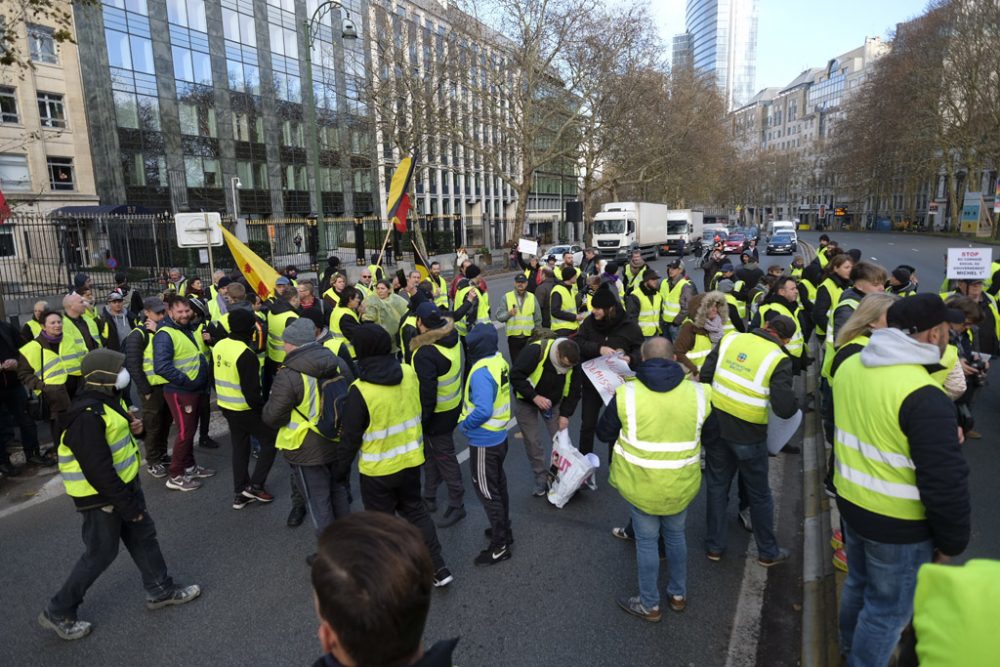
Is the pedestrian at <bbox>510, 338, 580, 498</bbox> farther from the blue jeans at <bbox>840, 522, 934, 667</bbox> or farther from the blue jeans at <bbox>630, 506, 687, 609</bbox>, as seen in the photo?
the blue jeans at <bbox>840, 522, 934, 667</bbox>

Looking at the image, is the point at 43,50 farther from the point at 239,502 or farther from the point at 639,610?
the point at 639,610

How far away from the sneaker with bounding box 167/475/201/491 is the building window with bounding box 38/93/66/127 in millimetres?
31486

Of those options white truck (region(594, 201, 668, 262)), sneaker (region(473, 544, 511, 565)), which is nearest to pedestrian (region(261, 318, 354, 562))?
sneaker (region(473, 544, 511, 565))

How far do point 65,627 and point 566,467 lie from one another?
349 cm

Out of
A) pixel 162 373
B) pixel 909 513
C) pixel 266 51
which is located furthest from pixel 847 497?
pixel 266 51

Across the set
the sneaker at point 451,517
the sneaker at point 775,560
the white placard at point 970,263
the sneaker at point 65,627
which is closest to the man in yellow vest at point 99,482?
the sneaker at point 65,627

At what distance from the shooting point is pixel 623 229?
104ft

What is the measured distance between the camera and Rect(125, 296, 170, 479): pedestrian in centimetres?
592

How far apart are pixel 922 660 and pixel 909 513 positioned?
132cm

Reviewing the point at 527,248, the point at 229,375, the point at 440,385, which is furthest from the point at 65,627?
the point at 527,248

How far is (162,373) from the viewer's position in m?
5.43

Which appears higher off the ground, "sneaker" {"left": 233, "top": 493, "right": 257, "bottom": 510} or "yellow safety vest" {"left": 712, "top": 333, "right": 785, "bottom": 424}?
"yellow safety vest" {"left": 712, "top": 333, "right": 785, "bottom": 424}

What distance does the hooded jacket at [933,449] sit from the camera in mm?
2412

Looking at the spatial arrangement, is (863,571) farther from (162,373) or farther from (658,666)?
(162,373)
